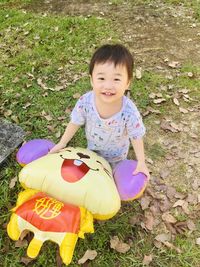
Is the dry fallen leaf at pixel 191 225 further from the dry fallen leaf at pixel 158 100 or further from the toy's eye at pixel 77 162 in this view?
the dry fallen leaf at pixel 158 100

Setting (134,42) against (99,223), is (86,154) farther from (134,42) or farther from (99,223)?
(134,42)

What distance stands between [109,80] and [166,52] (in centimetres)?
342

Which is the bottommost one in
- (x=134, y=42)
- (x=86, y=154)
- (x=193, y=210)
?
(x=193, y=210)

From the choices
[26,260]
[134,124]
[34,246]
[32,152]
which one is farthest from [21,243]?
[134,124]

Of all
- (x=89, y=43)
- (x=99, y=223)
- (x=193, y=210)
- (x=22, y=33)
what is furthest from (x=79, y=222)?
(x=22, y=33)

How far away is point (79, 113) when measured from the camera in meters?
3.69

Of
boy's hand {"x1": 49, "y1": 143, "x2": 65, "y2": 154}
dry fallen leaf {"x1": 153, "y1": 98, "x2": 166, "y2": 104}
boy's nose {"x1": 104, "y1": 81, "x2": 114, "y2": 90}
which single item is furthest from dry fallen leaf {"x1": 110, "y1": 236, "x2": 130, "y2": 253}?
dry fallen leaf {"x1": 153, "y1": 98, "x2": 166, "y2": 104}

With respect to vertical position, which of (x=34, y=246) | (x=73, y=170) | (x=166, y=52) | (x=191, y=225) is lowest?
(x=191, y=225)

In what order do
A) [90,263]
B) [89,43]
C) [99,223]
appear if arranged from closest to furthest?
[90,263], [99,223], [89,43]

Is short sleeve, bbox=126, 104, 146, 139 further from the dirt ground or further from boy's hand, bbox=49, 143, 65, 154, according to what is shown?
the dirt ground

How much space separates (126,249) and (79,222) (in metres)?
0.65

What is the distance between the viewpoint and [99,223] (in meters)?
3.75

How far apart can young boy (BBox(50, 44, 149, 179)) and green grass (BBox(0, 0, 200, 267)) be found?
2.16 feet

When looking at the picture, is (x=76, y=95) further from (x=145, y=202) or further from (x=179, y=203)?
(x=179, y=203)
